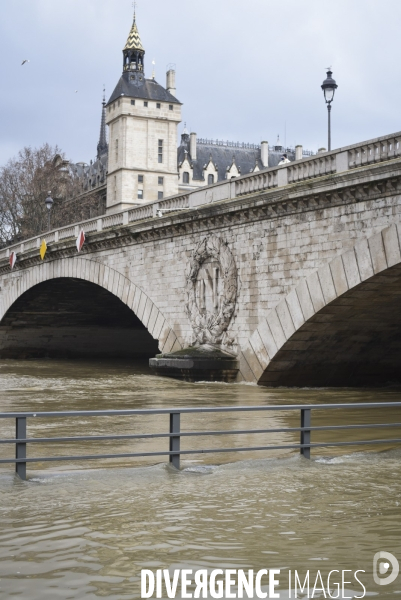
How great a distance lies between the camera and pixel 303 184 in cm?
2175

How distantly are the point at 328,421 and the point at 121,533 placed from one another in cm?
990

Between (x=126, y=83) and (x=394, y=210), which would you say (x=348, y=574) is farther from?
(x=126, y=83)

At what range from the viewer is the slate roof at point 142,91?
90062mm

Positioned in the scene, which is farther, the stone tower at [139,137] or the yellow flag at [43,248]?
the stone tower at [139,137]

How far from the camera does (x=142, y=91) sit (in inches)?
3580

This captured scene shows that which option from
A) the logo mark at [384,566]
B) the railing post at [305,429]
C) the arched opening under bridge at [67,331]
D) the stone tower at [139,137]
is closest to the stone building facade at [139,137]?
the stone tower at [139,137]

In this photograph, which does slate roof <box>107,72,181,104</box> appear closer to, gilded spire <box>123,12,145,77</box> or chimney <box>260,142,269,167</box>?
gilded spire <box>123,12,145,77</box>

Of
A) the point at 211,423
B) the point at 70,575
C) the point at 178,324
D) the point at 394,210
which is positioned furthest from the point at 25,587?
the point at 178,324

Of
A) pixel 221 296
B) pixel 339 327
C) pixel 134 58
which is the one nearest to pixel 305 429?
pixel 339 327

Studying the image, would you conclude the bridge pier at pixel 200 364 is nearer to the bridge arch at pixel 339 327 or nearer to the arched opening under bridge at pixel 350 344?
the bridge arch at pixel 339 327

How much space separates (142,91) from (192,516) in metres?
85.9

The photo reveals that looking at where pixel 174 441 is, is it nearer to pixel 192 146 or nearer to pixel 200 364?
pixel 200 364

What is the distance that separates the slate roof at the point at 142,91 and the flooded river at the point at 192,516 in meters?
78.8

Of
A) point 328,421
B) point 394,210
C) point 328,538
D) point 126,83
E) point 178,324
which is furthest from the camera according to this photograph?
point 126,83
